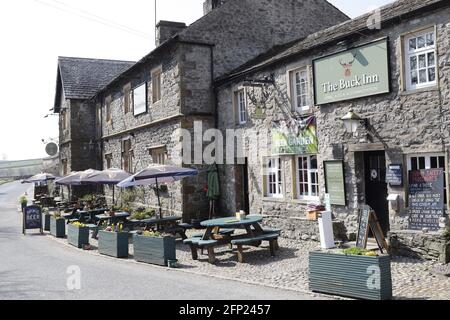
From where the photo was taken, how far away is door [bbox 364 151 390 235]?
11328 millimetres

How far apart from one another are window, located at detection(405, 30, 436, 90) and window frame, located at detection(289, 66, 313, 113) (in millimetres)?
3169

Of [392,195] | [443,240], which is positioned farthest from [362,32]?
[443,240]

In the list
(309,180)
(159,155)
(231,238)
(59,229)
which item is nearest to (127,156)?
(159,155)

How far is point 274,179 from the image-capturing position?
48.3ft

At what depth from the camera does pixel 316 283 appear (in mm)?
7441

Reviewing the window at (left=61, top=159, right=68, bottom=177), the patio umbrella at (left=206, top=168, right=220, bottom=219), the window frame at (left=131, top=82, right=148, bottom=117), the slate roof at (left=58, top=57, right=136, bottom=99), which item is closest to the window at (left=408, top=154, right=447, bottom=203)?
the patio umbrella at (left=206, top=168, right=220, bottom=219)

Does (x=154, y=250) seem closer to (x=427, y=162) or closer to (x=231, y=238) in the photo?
(x=231, y=238)

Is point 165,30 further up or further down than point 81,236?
further up

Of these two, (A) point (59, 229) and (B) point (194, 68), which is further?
(B) point (194, 68)

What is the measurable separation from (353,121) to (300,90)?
107 inches

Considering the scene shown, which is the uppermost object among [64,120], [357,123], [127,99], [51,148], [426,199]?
[64,120]

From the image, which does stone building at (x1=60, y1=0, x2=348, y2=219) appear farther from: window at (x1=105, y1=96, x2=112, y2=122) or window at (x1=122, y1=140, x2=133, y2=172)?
window at (x1=105, y1=96, x2=112, y2=122)

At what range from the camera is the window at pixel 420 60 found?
989 cm
